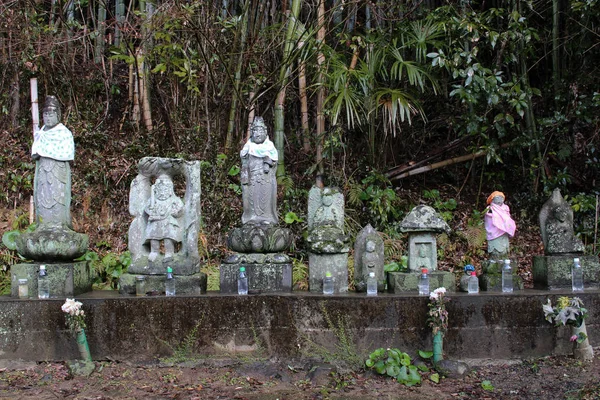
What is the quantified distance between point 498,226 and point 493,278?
534mm

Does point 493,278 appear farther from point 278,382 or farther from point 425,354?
point 278,382

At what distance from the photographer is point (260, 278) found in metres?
6.10

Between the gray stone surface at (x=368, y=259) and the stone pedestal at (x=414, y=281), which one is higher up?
the gray stone surface at (x=368, y=259)

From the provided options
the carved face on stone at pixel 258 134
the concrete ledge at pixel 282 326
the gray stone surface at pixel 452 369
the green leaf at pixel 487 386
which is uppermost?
the carved face on stone at pixel 258 134

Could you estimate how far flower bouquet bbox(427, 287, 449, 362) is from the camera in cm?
545

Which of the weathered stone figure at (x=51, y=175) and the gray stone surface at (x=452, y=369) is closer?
the gray stone surface at (x=452, y=369)

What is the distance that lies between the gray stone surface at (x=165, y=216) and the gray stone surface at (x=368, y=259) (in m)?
1.62

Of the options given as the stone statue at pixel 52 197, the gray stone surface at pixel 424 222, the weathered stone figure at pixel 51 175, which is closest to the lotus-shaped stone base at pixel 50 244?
the stone statue at pixel 52 197

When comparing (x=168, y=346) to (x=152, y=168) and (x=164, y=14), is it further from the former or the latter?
(x=164, y=14)

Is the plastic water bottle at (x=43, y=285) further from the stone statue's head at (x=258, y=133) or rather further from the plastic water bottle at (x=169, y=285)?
the stone statue's head at (x=258, y=133)

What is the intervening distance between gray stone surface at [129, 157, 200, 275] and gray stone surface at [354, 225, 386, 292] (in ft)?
5.30

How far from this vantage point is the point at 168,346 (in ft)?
18.8

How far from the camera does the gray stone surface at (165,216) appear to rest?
6215 millimetres

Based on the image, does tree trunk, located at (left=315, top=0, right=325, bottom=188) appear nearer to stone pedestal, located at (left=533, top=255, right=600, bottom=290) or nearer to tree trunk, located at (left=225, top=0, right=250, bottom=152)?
tree trunk, located at (left=225, top=0, right=250, bottom=152)
